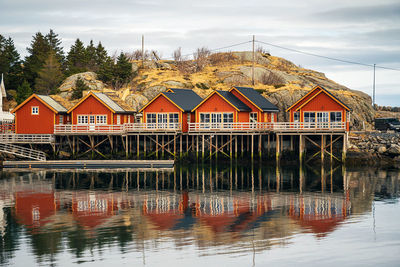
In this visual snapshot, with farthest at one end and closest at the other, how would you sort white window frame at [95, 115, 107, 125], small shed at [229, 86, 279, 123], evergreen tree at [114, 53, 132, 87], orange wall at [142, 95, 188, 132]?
evergreen tree at [114, 53, 132, 87] < white window frame at [95, 115, 107, 125] < orange wall at [142, 95, 188, 132] < small shed at [229, 86, 279, 123]

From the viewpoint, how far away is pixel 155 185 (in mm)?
42969

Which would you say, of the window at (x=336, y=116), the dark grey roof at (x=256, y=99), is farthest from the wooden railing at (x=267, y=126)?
the dark grey roof at (x=256, y=99)

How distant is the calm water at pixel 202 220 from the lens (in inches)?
907

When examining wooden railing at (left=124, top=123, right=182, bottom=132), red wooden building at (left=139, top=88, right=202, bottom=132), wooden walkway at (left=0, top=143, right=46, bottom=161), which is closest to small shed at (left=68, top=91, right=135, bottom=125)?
wooden railing at (left=124, top=123, right=182, bottom=132)

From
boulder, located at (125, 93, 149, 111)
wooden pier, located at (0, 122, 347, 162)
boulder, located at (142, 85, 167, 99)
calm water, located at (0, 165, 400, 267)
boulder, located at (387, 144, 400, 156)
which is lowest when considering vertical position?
calm water, located at (0, 165, 400, 267)

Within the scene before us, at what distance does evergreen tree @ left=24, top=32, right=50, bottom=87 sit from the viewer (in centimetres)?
9038

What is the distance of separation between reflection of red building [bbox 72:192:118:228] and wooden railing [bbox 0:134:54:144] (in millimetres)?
21834

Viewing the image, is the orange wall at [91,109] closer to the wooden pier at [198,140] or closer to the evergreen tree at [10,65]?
the wooden pier at [198,140]

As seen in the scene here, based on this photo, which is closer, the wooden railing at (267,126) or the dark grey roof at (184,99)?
the wooden railing at (267,126)

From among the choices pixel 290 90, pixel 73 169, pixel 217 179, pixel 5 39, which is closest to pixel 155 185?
pixel 217 179

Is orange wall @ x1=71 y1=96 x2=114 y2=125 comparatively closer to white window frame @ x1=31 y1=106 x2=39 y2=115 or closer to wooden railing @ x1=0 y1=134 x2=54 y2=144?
wooden railing @ x1=0 y1=134 x2=54 y2=144

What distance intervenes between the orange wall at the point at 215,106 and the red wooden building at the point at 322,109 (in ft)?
23.0

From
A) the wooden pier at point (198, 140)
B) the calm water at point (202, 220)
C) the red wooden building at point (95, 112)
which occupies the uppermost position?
the red wooden building at point (95, 112)

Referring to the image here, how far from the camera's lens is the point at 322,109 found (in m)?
55.9
